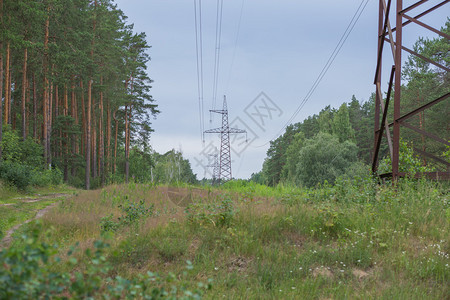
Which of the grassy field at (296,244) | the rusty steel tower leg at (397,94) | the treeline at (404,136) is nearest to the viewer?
the grassy field at (296,244)

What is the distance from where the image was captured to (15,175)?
13.7 m

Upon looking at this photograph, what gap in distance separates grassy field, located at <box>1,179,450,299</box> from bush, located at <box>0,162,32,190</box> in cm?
846

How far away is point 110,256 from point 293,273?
8.22 ft

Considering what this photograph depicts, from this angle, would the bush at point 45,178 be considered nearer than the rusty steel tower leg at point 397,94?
No

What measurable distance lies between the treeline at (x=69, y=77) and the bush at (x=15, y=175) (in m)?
3.10

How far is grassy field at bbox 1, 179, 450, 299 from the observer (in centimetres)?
384

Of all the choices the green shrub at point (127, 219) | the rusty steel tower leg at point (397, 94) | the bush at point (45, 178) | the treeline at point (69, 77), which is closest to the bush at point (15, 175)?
the bush at point (45, 178)

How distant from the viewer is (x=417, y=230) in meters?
5.17

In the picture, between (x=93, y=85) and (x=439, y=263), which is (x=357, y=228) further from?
(x=93, y=85)

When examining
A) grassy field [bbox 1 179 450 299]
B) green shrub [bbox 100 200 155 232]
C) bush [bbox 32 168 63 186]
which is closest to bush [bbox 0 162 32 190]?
bush [bbox 32 168 63 186]

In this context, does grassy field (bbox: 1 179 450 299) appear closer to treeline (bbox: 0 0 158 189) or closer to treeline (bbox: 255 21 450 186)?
treeline (bbox: 255 21 450 186)

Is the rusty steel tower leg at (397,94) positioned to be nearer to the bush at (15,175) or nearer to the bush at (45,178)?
the bush at (15,175)

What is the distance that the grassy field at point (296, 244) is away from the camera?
12.6 ft

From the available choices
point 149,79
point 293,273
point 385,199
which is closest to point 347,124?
point 149,79
